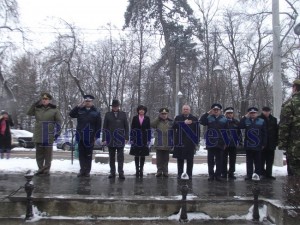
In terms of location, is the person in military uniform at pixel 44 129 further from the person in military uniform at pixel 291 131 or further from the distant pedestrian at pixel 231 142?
the person in military uniform at pixel 291 131

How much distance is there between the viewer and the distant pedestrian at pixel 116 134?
29.7 ft

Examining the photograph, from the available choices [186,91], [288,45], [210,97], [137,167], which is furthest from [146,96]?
[137,167]

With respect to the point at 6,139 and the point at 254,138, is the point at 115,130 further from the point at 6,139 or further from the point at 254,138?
the point at 6,139

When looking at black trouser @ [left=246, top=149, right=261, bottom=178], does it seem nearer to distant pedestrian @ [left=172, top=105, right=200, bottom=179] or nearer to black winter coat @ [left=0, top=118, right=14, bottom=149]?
distant pedestrian @ [left=172, top=105, right=200, bottom=179]

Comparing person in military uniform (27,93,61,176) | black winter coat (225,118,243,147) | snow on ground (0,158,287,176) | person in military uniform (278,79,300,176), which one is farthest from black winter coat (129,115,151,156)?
person in military uniform (278,79,300,176)

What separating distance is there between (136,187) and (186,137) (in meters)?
1.91

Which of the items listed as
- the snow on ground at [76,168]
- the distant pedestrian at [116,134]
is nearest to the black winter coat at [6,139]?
the snow on ground at [76,168]

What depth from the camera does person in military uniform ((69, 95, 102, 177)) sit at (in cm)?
915

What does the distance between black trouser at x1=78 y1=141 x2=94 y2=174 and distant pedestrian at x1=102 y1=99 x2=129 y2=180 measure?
48cm

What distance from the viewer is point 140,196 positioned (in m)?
6.93

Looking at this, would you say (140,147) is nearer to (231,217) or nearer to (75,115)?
(75,115)

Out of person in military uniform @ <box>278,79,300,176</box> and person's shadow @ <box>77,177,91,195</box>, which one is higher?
person in military uniform @ <box>278,79,300,176</box>

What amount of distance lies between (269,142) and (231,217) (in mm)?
3384

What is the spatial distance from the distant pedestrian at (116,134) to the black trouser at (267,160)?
370 centimetres
